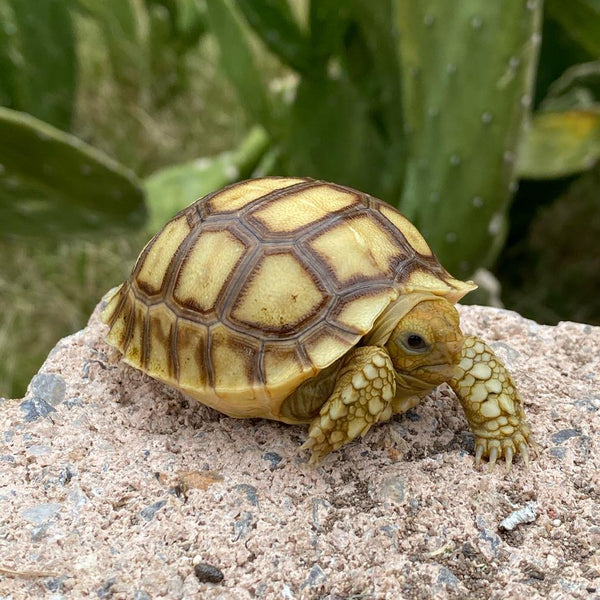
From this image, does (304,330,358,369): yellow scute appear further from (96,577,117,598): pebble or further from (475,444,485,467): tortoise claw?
(96,577,117,598): pebble

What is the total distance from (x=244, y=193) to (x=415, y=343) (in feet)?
1.80

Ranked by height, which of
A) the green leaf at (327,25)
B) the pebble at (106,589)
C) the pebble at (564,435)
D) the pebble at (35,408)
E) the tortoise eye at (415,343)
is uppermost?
the green leaf at (327,25)

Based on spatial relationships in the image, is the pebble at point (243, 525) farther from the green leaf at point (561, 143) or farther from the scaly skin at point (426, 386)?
the green leaf at point (561, 143)

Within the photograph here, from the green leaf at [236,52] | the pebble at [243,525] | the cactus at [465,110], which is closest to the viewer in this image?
the pebble at [243,525]

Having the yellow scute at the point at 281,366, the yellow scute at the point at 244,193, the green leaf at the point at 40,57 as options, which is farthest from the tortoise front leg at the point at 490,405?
the green leaf at the point at 40,57

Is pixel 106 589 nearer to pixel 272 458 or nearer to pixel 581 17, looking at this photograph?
pixel 272 458

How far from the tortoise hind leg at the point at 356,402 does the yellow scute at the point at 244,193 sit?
463 mm

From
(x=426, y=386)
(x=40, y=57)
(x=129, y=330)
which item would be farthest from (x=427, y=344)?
(x=40, y=57)

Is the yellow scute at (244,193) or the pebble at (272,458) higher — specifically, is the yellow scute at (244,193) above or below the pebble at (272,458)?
above

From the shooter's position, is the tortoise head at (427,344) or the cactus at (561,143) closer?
the tortoise head at (427,344)

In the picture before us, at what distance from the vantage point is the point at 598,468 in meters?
1.58

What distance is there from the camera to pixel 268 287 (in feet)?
5.12

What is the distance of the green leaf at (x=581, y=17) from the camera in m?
3.07

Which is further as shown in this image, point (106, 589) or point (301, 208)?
point (301, 208)
